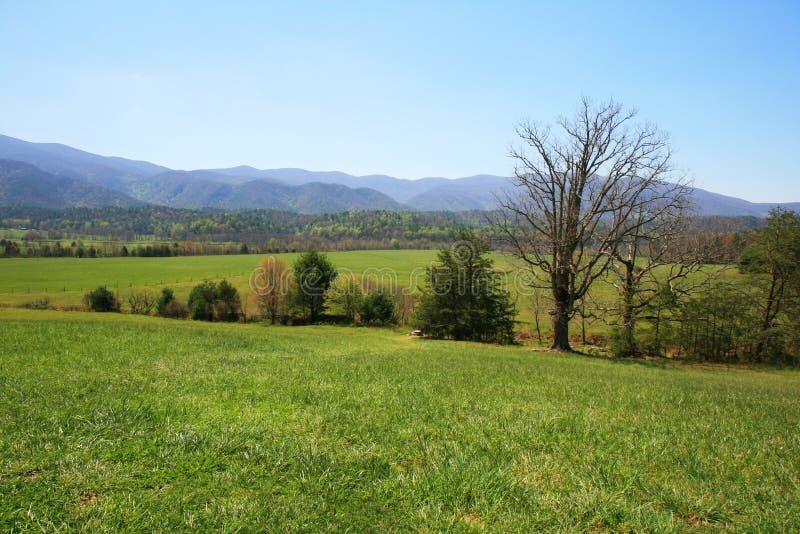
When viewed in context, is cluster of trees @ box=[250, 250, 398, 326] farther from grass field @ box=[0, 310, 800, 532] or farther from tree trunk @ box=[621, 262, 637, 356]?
grass field @ box=[0, 310, 800, 532]

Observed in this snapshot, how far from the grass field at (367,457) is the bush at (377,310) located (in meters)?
46.0

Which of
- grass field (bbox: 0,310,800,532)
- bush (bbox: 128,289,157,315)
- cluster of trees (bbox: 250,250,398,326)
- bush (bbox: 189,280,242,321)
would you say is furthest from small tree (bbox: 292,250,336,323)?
grass field (bbox: 0,310,800,532)

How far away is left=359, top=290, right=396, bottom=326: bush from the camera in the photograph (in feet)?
181

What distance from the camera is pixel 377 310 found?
182 feet

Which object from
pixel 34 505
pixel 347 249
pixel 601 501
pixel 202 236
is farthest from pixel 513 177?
pixel 202 236

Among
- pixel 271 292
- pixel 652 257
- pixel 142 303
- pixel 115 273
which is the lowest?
pixel 142 303

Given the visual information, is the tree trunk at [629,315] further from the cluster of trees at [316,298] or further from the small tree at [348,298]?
the small tree at [348,298]

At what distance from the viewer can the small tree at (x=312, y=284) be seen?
57359 mm

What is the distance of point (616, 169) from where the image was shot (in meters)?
24.4

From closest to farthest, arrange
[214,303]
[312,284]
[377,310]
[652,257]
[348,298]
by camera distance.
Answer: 1. [652,257]
2. [377,310]
3. [348,298]
4. [312,284]
5. [214,303]

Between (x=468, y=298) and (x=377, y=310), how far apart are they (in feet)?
62.3

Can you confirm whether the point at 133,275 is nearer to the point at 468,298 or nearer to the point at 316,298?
the point at 316,298

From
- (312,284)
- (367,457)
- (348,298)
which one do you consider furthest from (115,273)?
(367,457)

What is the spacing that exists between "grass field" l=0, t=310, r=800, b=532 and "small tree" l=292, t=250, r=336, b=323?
158 feet
